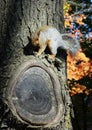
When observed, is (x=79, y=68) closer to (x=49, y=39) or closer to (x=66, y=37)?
(x=66, y=37)

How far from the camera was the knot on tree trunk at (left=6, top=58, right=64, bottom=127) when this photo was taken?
2.42 m

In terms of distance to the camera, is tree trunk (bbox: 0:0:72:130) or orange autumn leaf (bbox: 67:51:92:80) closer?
tree trunk (bbox: 0:0:72:130)

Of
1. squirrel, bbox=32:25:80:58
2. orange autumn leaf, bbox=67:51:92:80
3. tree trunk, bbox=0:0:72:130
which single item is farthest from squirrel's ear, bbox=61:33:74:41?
orange autumn leaf, bbox=67:51:92:80

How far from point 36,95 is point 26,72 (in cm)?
15

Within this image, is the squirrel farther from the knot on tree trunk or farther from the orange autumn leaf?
the orange autumn leaf

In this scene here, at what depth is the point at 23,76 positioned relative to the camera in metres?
2.49

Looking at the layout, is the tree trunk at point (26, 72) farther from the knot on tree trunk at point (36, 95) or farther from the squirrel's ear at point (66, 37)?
the squirrel's ear at point (66, 37)

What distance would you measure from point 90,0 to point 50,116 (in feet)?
46.2

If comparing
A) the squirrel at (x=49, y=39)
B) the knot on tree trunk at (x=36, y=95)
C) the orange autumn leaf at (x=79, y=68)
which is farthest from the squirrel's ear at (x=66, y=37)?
the orange autumn leaf at (x=79, y=68)

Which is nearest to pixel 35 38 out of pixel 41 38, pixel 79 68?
pixel 41 38

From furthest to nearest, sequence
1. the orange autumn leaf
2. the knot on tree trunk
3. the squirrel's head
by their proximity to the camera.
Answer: the orange autumn leaf < the squirrel's head < the knot on tree trunk

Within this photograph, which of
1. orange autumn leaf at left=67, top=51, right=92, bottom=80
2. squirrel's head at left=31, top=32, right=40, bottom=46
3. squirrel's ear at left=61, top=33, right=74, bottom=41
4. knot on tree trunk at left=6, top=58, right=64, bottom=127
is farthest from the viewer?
orange autumn leaf at left=67, top=51, right=92, bottom=80

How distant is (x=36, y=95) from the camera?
2506mm

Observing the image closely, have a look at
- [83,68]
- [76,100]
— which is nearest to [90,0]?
[76,100]
